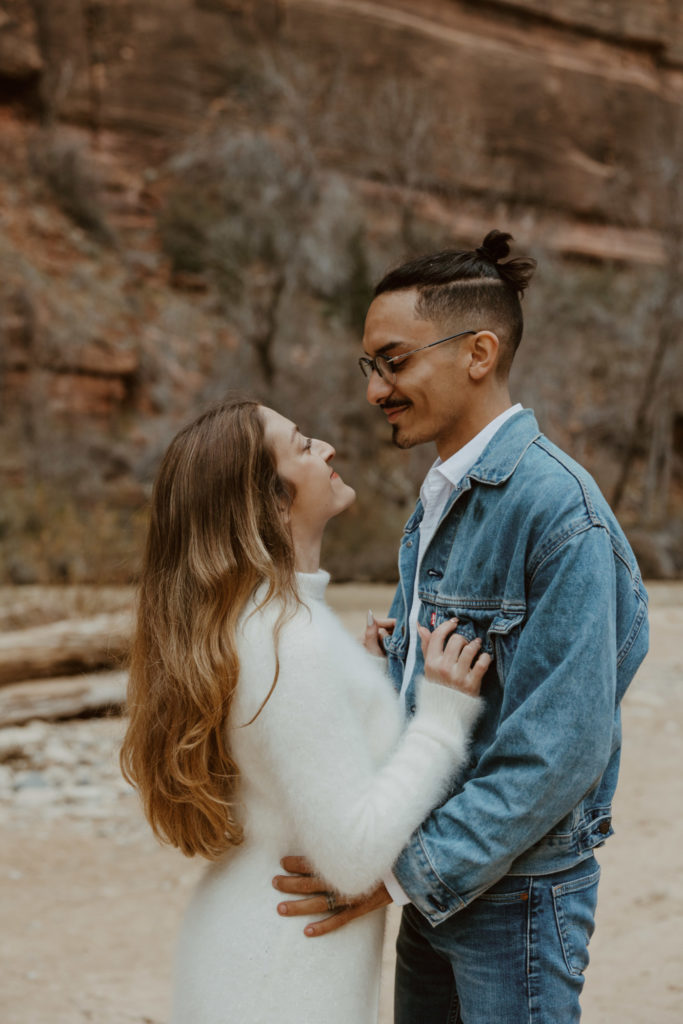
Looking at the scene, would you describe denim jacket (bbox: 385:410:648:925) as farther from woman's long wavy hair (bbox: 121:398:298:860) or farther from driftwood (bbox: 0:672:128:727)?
driftwood (bbox: 0:672:128:727)

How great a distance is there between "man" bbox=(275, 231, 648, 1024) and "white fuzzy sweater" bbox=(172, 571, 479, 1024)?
60 mm

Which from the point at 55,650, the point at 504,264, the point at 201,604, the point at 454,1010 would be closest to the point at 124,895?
the point at 55,650

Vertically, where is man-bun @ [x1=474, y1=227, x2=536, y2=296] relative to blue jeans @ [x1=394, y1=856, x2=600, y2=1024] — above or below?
above

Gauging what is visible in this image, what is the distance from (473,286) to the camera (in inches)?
76.1

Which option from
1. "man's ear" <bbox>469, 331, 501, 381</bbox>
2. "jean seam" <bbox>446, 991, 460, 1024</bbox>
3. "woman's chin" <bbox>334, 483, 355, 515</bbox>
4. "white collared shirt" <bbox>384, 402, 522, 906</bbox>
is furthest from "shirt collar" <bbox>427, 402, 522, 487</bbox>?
"jean seam" <bbox>446, 991, 460, 1024</bbox>

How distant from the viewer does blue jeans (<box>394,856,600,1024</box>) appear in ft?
5.34

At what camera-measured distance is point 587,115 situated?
25484mm

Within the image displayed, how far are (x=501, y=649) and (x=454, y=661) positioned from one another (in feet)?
0.29

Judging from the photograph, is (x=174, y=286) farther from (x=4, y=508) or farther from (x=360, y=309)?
(x=4, y=508)

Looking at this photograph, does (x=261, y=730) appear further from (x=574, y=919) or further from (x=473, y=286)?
(x=473, y=286)

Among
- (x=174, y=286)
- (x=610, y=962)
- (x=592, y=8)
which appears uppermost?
(x=592, y=8)

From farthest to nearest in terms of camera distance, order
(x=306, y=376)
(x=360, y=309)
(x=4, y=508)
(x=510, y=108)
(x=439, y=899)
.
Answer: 1. (x=510, y=108)
2. (x=360, y=309)
3. (x=306, y=376)
4. (x=4, y=508)
5. (x=439, y=899)

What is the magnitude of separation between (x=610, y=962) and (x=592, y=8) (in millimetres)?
26928

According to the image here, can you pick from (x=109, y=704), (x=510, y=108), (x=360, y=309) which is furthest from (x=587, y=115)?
(x=109, y=704)
